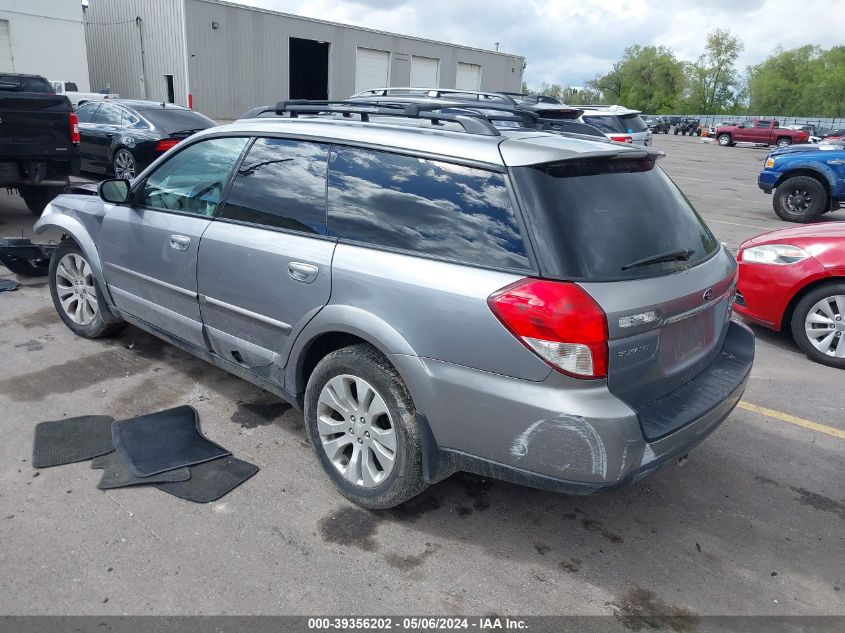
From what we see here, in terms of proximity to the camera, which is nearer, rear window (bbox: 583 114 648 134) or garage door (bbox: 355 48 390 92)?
rear window (bbox: 583 114 648 134)

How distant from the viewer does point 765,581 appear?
8.89ft

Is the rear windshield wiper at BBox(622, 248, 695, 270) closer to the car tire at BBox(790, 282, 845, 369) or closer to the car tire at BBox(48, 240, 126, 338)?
the car tire at BBox(790, 282, 845, 369)

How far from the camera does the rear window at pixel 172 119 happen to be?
11180 millimetres

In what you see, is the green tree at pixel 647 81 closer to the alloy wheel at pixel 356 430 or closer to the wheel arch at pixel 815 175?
the wheel arch at pixel 815 175

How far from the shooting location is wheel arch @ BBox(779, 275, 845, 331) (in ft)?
16.4

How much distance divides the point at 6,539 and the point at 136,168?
944 centimetres

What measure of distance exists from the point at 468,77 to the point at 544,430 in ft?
135

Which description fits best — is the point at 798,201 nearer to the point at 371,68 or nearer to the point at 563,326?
the point at 563,326

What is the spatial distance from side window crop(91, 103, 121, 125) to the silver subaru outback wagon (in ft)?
30.1

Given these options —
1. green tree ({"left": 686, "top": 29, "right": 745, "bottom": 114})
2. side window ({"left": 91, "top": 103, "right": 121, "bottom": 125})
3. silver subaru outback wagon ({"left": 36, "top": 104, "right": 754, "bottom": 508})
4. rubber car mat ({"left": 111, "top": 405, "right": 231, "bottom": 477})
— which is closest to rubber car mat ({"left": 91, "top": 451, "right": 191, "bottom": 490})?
rubber car mat ({"left": 111, "top": 405, "right": 231, "bottom": 477})

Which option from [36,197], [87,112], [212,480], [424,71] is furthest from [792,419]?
[424,71]

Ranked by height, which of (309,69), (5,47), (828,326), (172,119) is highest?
(309,69)

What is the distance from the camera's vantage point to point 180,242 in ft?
12.3

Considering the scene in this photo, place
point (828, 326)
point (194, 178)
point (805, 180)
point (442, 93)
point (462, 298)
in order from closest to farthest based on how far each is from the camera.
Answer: point (462, 298), point (194, 178), point (828, 326), point (442, 93), point (805, 180)
